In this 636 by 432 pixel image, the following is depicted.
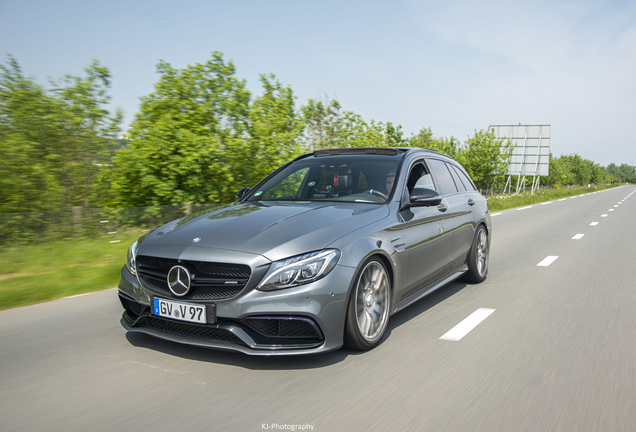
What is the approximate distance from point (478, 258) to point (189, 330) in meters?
4.14

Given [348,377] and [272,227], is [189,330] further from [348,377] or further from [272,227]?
[348,377]

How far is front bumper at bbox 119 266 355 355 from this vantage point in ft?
10.7

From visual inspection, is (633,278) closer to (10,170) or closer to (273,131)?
(273,131)

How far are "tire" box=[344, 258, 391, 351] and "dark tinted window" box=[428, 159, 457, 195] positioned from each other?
1947 mm

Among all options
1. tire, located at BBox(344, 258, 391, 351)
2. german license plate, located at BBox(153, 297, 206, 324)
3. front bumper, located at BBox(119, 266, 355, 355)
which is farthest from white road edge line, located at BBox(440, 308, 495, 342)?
german license plate, located at BBox(153, 297, 206, 324)

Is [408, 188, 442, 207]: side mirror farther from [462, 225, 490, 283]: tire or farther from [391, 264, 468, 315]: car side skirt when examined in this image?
[462, 225, 490, 283]: tire

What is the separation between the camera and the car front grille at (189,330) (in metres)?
3.33

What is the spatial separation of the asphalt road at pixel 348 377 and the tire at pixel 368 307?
13cm

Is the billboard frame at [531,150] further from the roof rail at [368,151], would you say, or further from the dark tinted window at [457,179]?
the roof rail at [368,151]

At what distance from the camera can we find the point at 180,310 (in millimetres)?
3412

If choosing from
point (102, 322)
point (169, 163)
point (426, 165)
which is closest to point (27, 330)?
point (102, 322)

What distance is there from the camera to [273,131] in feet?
40.9

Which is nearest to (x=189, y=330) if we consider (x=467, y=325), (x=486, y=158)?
(x=467, y=325)

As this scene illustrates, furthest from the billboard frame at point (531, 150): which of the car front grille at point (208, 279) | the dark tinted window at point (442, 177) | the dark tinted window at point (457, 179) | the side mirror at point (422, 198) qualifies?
the car front grille at point (208, 279)
